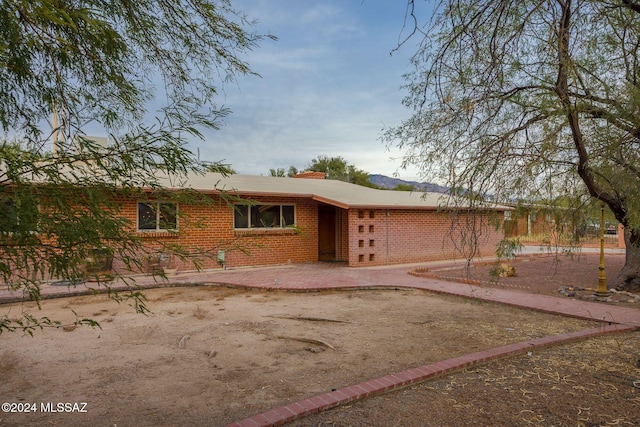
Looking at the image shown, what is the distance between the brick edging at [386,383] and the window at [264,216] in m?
9.84

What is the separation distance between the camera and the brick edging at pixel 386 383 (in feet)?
11.7

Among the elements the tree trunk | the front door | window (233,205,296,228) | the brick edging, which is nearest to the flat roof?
window (233,205,296,228)

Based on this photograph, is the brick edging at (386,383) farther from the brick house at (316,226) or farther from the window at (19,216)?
the brick house at (316,226)

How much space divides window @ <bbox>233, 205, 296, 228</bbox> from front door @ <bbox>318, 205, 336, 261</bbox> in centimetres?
270

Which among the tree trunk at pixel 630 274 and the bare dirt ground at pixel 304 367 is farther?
the tree trunk at pixel 630 274

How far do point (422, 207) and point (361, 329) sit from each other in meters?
10.4

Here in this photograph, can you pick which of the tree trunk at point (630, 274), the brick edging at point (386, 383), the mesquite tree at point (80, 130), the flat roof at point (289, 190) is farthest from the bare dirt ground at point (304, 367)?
the flat roof at point (289, 190)

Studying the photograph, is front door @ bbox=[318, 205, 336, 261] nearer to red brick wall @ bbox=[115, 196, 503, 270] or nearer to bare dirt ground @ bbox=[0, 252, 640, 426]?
red brick wall @ bbox=[115, 196, 503, 270]

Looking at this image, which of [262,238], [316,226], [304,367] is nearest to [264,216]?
[262,238]

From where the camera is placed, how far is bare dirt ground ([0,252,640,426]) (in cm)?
381

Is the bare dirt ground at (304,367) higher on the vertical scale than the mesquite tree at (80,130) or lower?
lower

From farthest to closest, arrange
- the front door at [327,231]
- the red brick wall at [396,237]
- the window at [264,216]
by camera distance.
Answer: the front door at [327,231], the red brick wall at [396,237], the window at [264,216]

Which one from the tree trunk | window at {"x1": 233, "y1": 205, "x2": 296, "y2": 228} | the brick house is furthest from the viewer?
window at {"x1": 233, "y1": 205, "x2": 296, "y2": 228}

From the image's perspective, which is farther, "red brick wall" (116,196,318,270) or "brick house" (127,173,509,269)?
"brick house" (127,173,509,269)
